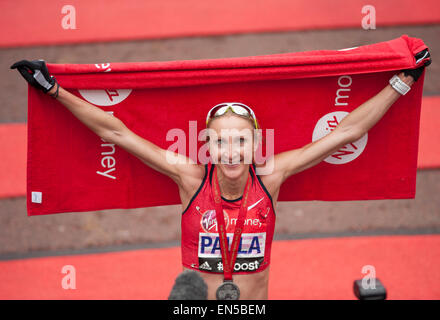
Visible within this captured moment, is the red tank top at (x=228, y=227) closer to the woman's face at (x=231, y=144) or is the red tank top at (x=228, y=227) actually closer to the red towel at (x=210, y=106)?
the woman's face at (x=231, y=144)

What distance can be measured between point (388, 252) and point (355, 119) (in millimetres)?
2543

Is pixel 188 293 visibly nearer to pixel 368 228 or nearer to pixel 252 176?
pixel 252 176

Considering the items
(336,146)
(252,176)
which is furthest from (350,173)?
(252,176)

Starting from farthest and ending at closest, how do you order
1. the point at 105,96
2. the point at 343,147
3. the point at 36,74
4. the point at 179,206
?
the point at 179,206
the point at 343,147
the point at 105,96
the point at 36,74

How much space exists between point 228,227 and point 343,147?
4.12 ft

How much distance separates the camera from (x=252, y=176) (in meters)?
3.44

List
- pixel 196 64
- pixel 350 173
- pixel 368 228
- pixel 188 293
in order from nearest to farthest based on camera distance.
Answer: pixel 188 293
pixel 196 64
pixel 350 173
pixel 368 228

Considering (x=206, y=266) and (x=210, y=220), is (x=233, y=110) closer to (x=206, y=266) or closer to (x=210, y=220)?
(x=210, y=220)

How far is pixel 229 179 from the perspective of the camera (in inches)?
129

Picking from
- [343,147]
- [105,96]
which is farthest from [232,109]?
[343,147]

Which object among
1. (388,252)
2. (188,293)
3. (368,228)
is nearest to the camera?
(188,293)

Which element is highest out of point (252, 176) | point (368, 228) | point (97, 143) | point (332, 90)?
point (332, 90)

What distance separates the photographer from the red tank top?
337cm

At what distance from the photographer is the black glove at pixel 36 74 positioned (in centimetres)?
310
